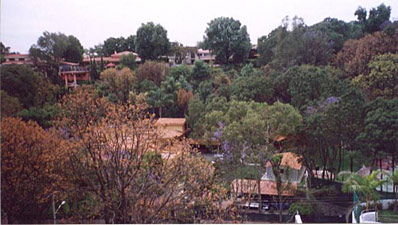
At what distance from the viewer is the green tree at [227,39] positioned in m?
2.65

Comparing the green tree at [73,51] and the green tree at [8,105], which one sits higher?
the green tree at [73,51]

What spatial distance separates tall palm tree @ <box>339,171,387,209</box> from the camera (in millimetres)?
2511

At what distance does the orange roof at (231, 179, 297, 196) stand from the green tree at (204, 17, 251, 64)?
2.65ft

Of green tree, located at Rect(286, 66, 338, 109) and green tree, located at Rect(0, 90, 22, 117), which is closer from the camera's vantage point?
green tree, located at Rect(0, 90, 22, 117)

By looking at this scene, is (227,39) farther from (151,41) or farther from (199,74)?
(151,41)

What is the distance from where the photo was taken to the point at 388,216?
2531mm

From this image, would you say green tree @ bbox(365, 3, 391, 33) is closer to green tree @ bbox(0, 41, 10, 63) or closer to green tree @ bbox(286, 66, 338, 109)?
green tree @ bbox(286, 66, 338, 109)

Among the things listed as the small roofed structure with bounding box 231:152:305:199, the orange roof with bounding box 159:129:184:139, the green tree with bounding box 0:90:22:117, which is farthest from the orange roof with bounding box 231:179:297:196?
the green tree with bounding box 0:90:22:117

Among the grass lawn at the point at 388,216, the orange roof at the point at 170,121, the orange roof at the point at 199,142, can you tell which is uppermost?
the orange roof at the point at 170,121

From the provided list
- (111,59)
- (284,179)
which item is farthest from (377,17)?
(111,59)

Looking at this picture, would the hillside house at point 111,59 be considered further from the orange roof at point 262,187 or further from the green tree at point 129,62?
the orange roof at point 262,187

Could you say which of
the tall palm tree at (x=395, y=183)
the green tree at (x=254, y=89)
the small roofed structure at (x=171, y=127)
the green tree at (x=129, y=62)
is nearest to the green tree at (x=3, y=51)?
the green tree at (x=129, y=62)

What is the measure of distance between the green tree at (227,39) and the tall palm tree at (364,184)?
1028 mm

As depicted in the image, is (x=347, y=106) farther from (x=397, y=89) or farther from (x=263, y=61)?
(x=263, y=61)
